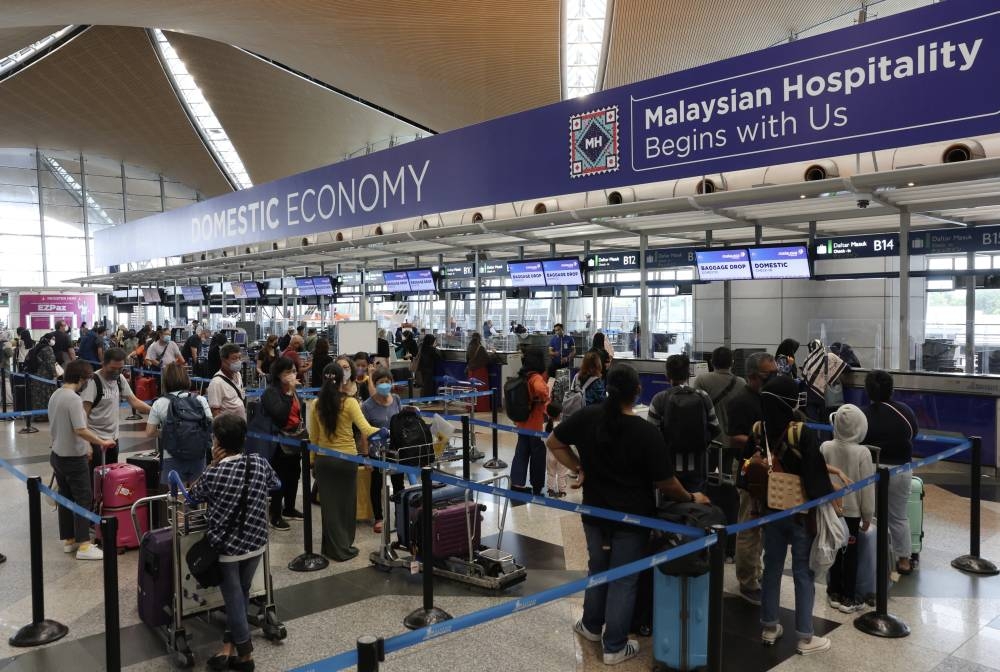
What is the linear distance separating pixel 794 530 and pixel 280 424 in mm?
4109

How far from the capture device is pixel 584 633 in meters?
→ 4.12

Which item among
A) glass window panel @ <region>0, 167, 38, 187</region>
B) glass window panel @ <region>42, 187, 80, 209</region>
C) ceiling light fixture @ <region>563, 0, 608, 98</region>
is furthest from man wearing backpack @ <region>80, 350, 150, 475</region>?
glass window panel @ <region>0, 167, 38, 187</region>

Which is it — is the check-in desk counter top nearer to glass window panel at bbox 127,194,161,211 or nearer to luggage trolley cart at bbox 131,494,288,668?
luggage trolley cart at bbox 131,494,288,668

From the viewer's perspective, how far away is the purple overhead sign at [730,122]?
600cm

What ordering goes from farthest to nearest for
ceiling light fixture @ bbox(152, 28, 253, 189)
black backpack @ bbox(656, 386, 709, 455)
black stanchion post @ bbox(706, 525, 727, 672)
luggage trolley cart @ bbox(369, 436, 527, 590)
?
ceiling light fixture @ bbox(152, 28, 253, 189), luggage trolley cart @ bbox(369, 436, 527, 590), black backpack @ bbox(656, 386, 709, 455), black stanchion post @ bbox(706, 525, 727, 672)

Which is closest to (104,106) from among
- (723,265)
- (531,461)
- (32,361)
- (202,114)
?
(202,114)

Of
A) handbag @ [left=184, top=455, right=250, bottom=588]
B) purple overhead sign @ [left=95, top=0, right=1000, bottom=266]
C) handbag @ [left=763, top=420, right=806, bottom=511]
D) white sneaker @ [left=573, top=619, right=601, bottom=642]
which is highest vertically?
purple overhead sign @ [left=95, top=0, right=1000, bottom=266]

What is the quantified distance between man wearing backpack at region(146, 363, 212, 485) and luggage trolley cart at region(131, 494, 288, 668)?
1280mm

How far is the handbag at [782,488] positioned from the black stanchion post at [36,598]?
4.20 meters

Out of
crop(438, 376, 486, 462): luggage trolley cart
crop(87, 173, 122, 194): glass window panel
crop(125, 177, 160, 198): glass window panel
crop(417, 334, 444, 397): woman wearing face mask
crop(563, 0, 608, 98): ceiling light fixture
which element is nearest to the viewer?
crop(438, 376, 486, 462): luggage trolley cart

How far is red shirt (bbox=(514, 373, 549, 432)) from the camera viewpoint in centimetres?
739

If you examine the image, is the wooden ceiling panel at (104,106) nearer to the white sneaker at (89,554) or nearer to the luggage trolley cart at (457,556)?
the white sneaker at (89,554)

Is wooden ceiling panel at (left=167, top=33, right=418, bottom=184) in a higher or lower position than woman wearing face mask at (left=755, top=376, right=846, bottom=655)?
higher

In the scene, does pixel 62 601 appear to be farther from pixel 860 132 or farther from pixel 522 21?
pixel 522 21
